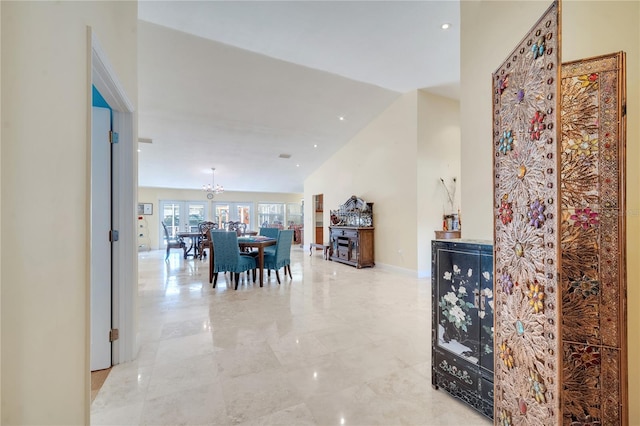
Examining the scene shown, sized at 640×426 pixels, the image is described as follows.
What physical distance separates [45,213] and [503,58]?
2.74 m

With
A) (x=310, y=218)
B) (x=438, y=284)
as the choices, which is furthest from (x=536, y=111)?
(x=310, y=218)

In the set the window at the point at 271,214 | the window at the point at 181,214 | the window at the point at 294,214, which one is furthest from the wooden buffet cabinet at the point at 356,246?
the window at the point at 181,214

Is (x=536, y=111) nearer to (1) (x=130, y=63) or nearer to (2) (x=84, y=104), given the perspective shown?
(2) (x=84, y=104)

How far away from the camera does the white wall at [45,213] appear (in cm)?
73

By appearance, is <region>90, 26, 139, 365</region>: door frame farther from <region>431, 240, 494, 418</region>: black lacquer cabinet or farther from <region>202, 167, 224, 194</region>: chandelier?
<region>202, 167, 224, 194</region>: chandelier

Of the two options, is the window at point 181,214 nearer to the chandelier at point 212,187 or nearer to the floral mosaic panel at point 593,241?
the chandelier at point 212,187

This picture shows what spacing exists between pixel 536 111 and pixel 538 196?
0.36 m

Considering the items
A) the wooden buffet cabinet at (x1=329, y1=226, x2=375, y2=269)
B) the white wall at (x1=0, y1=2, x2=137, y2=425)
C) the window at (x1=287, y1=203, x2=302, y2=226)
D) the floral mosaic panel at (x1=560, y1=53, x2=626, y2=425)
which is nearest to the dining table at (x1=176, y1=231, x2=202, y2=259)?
the wooden buffet cabinet at (x1=329, y1=226, x2=375, y2=269)

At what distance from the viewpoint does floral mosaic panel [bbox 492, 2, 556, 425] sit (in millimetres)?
1027

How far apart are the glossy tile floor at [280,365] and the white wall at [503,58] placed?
1.14 metres

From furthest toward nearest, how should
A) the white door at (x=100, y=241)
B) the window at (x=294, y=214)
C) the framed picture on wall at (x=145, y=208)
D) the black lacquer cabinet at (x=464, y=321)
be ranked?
the window at (x=294, y=214)
the framed picture on wall at (x=145, y=208)
the white door at (x=100, y=241)
the black lacquer cabinet at (x=464, y=321)

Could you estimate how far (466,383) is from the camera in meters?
1.65

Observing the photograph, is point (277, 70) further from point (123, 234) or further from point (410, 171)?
point (123, 234)

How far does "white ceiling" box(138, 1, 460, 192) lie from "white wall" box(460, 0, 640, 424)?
96cm
